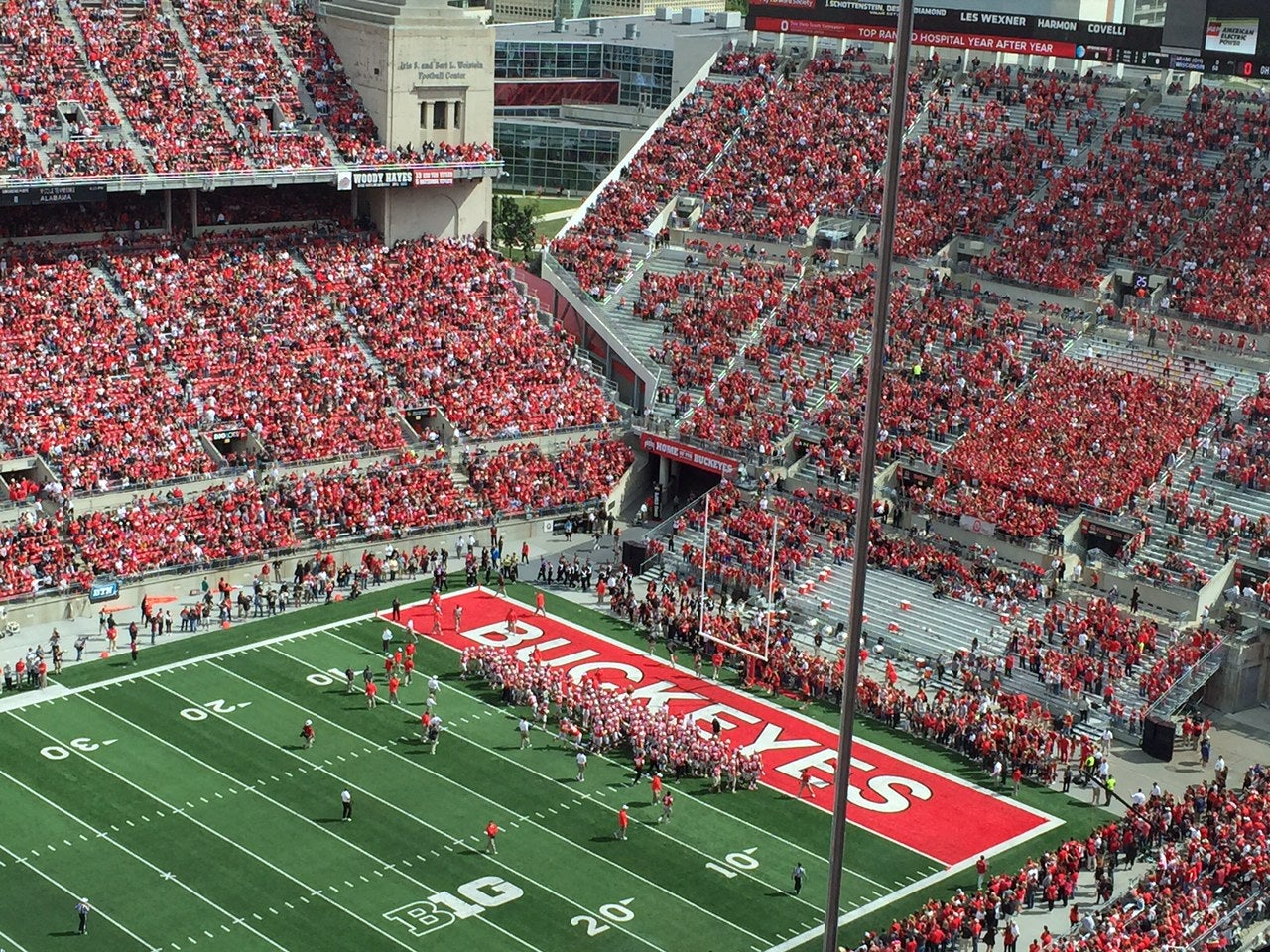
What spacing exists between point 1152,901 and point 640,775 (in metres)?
8.86

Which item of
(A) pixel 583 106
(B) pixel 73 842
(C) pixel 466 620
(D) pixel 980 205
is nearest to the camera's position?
(B) pixel 73 842

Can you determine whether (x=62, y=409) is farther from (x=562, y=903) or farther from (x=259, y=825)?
(x=562, y=903)

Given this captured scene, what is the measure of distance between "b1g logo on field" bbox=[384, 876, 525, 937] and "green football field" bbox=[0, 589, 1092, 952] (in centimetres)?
3

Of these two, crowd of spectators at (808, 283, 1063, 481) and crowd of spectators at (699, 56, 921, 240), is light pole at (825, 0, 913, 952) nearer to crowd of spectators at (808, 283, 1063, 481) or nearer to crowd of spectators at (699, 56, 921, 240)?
crowd of spectators at (808, 283, 1063, 481)

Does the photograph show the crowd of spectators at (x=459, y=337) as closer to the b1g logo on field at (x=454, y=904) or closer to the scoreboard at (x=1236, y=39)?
the scoreboard at (x=1236, y=39)

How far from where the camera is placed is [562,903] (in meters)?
27.4

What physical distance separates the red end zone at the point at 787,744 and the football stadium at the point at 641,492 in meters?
0.13

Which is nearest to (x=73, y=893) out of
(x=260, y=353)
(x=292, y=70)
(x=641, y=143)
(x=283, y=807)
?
(x=283, y=807)

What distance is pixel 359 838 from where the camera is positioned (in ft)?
95.7

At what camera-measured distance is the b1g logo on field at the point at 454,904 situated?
26.7 meters


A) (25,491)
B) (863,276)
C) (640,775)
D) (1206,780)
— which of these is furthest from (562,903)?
(863,276)

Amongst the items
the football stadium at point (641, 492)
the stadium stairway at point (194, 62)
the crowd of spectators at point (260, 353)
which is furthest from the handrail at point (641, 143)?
the stadium stairway at point (194, 62)

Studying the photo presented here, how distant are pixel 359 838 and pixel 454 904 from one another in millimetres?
2525

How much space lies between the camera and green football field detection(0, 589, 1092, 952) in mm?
26672
